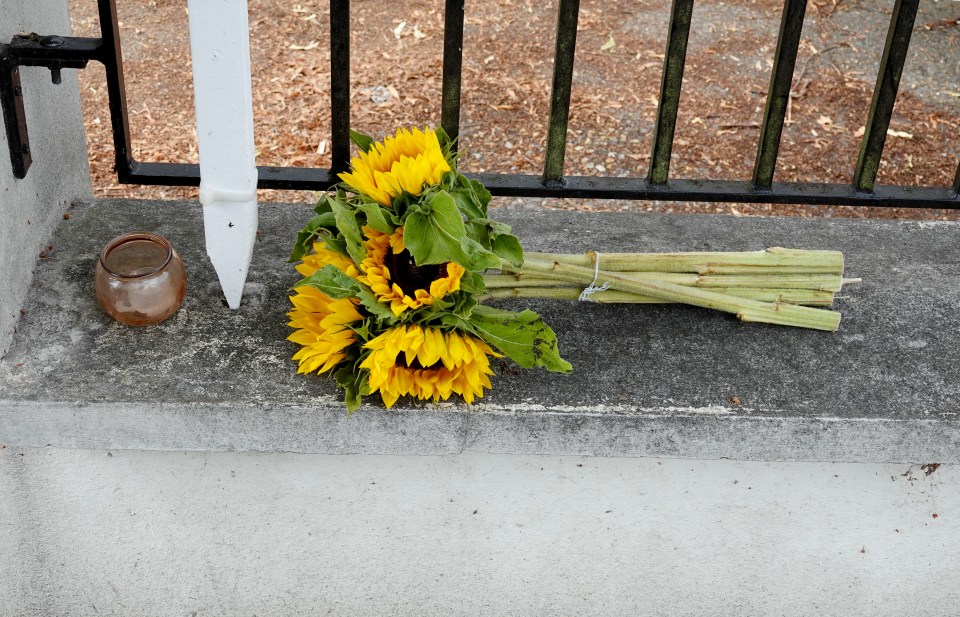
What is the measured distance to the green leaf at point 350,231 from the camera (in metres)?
1.40

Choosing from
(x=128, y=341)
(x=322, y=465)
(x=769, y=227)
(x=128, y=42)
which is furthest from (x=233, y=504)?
(x=128, y=42)

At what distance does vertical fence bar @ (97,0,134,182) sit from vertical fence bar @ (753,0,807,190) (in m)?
1.10

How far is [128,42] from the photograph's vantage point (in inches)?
165

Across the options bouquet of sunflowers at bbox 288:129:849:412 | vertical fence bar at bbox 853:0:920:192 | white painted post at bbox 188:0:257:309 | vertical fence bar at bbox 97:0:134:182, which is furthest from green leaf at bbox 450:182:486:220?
vertical fence bar at bbox 853:0:920:192

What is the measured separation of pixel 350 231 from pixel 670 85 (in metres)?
0.70

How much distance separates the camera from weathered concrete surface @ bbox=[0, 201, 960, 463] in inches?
59.6

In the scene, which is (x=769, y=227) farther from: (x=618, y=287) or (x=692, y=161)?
(x=692, y=161)

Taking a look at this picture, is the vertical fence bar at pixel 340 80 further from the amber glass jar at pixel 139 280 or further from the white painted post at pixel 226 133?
the amber glass jar at pixel 139 280

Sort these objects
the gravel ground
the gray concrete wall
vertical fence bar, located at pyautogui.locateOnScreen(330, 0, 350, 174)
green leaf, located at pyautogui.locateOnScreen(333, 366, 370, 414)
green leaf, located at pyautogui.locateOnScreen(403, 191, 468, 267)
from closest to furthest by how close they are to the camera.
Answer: green leaf, located at pyautogui.locateOnScreen(403, 191, 468, 267), green leaf, located at pyautogui.locateOnScreen(333, 366, 370, 414), the gray concrete wall, vertical fence bar, located at pyautogui.locateOnScreen(330, 0, 350, 174), the gravel ground

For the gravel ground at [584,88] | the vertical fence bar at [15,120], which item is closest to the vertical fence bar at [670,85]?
the vertical fence bar at [15,120]

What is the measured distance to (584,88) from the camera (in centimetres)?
413

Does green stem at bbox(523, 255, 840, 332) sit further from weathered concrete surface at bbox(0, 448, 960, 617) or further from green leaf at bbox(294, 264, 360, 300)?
green leaf at bbox(294, 264, 360, 300)

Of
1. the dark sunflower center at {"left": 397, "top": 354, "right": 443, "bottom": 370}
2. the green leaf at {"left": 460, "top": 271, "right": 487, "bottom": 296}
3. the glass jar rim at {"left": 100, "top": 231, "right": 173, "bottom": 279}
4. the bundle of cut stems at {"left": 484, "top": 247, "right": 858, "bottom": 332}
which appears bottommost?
the dark sunflower center at {"left": 397, "top": 354, "right": 443, "bottom": 370}

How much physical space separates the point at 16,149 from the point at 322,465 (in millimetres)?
702
